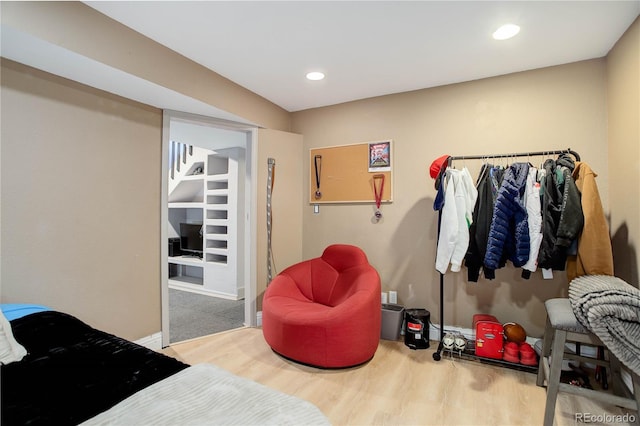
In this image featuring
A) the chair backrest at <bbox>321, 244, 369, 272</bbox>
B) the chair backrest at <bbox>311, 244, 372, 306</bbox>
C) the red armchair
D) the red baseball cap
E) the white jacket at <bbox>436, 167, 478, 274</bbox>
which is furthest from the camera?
the chair backrest at <bbox>321, 244, 369, 272</bbox>

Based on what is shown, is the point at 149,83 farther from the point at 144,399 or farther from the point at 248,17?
the point at 144,399

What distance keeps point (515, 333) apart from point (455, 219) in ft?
3.47

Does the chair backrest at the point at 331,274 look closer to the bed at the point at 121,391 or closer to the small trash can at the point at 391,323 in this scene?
the small trash can at the point at 391,323

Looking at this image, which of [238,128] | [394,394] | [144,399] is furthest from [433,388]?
[238,128]

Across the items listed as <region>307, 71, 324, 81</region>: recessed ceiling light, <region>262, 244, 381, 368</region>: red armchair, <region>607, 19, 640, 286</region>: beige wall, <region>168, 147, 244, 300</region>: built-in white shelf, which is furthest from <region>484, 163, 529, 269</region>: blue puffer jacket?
<region>168, 147, 244, 300</region>: built-in white shelf

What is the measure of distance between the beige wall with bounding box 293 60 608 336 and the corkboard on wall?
0.29 ft

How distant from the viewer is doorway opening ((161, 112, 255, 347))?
9.98ft

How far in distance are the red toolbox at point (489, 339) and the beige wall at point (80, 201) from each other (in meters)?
2.77

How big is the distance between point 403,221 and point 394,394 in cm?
161

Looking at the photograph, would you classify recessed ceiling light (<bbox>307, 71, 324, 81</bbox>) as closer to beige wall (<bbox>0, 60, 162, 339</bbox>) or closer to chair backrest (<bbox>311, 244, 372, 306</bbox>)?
beige wall (<bbox>0, 60, 162, 339</bbox>)

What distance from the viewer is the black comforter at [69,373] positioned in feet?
2.97

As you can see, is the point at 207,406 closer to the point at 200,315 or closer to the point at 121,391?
the point at 121,391

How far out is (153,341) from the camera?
8.56ft

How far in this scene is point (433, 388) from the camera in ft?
6.84
